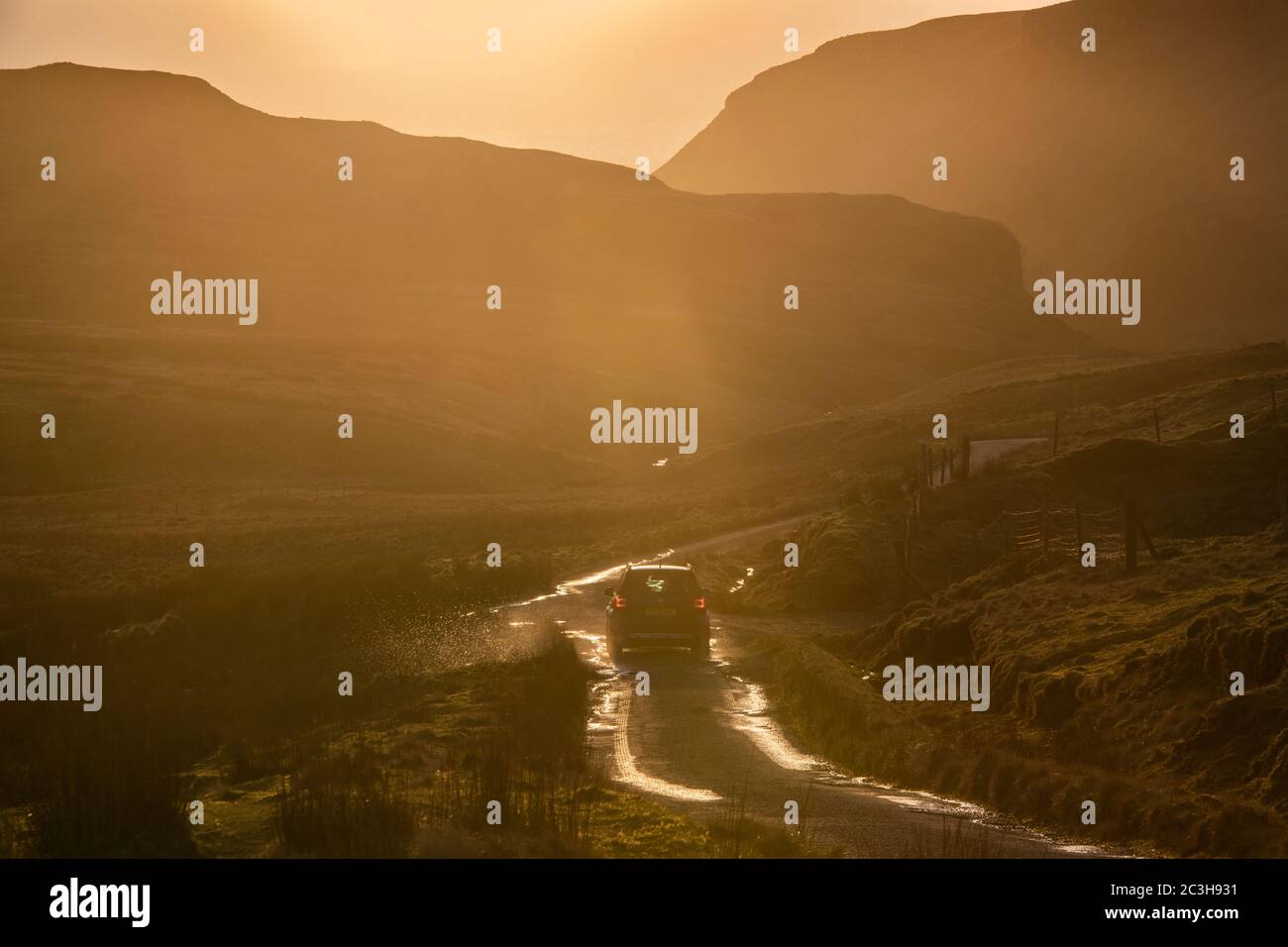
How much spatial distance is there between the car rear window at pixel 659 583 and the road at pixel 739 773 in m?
1.25

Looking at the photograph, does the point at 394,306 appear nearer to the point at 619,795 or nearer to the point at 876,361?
the point at 876,361

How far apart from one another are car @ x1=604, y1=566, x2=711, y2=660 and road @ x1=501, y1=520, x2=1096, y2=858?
Result: 41 cm

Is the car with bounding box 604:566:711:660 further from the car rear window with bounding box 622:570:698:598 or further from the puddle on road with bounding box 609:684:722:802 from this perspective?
the puddle on road with bounding box 609:684:722:802

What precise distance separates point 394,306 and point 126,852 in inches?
6577

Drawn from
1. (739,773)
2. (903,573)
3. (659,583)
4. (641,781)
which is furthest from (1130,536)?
(641,781)

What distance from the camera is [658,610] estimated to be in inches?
1094

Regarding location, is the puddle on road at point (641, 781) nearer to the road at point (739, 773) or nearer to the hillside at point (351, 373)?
the road at point (739, 773)

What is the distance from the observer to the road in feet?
41.6

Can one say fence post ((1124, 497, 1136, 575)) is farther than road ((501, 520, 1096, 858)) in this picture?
Yes

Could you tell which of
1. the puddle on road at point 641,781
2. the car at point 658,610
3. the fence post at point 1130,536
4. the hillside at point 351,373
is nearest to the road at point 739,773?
the puddle on road at point 641,781

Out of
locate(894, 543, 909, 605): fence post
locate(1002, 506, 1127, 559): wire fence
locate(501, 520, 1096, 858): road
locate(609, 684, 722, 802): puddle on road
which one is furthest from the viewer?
locate(894, 543, 909, 605): fence post

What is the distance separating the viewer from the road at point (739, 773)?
1267 centimetres

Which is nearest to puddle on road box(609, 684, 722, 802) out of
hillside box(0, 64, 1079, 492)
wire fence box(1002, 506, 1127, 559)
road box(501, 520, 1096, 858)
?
road box(501, 520, 1096, 858)

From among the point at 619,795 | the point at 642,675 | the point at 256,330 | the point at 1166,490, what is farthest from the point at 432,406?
the point at 619,795
